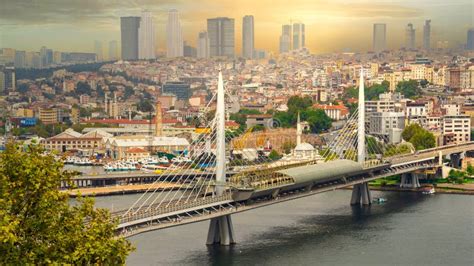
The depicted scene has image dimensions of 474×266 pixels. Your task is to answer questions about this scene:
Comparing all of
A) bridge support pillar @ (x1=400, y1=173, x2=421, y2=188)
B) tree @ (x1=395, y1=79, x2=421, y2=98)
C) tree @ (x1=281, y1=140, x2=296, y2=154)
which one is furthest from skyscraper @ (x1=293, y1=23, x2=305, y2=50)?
bridge support pillar @ (x1=400, y1=173, x2=421, y2=188)

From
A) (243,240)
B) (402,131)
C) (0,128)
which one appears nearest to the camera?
(243,240)

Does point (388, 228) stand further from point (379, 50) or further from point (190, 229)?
point (379, 50)

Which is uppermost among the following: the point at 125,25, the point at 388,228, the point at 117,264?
the point at 125,25

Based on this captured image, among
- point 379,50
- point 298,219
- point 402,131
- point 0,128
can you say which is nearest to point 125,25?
point 379,50

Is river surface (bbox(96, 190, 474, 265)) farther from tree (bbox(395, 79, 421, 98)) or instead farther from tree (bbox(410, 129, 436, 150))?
tree (bbox(395, 79, 421, 98))

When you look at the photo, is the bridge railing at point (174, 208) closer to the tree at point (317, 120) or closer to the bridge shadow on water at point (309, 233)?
the bridge shadow on water at point (309, 233)

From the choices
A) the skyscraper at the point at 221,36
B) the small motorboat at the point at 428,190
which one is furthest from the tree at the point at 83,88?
the small motorboat at the point at 428,190

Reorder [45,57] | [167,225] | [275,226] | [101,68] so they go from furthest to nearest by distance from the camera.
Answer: [101,68] < [45,57] < [275,226] < [167,225]
